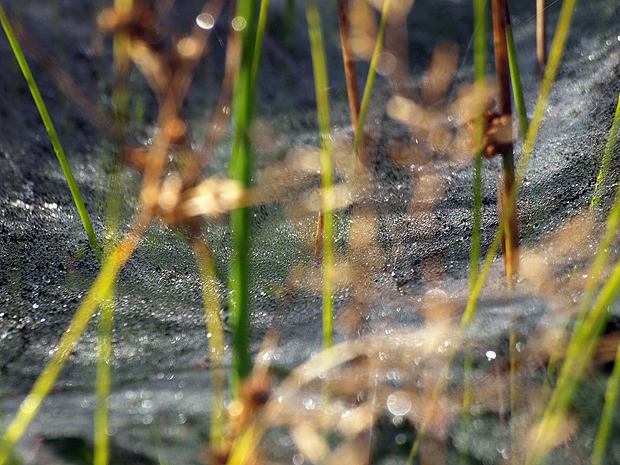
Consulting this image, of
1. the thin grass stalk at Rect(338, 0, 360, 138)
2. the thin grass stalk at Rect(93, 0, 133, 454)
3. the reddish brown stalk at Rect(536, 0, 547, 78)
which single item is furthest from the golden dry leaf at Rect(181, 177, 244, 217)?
the reddish brown stalk at Rect(536, 0, 547, 78)

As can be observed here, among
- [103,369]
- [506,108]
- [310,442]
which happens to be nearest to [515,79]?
[506,108]

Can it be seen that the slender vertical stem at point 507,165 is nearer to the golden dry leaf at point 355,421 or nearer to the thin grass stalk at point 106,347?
the golden dry leaf at point 355,421

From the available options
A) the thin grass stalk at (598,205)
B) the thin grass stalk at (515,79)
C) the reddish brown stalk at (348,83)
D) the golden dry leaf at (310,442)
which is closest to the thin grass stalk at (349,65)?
the reddish brown stalk at (348,83)

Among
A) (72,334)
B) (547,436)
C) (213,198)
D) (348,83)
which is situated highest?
(348,83)

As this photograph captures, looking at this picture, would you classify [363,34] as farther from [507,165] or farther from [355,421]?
[355,421]

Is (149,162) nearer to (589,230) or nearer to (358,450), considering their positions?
(358,450)

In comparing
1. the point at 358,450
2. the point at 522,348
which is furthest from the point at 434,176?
the point at 358,450

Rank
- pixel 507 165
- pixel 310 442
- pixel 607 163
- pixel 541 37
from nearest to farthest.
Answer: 1. pixel 310 442
2. pixel 507 165
3. pixel 607 163
4. pixel 541 37
